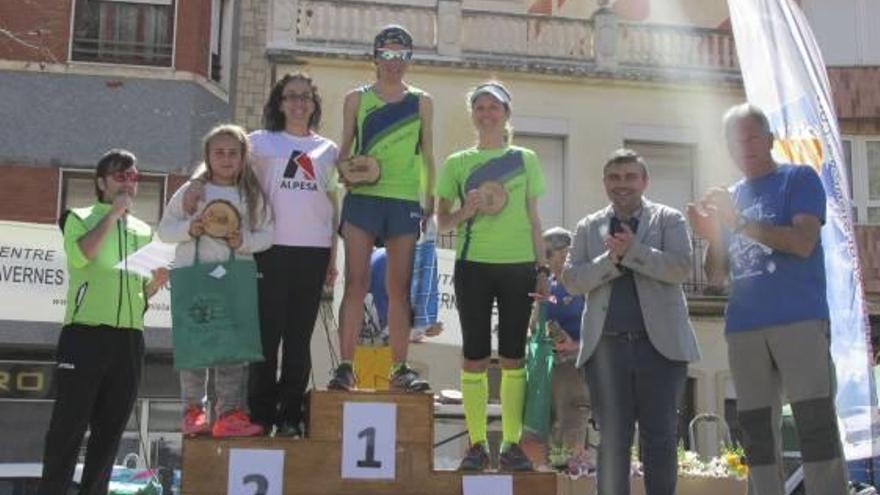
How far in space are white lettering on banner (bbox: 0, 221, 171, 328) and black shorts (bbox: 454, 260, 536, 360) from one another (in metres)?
5.02

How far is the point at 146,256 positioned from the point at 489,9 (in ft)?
43.7

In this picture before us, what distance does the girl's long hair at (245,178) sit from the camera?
4.88m

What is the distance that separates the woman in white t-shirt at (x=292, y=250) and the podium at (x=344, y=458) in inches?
8.3

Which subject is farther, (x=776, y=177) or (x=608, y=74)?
(x=608, y=74)

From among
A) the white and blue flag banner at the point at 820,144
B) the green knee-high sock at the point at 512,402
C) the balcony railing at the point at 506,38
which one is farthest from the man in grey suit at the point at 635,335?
the balcony railing at the point at 506,38

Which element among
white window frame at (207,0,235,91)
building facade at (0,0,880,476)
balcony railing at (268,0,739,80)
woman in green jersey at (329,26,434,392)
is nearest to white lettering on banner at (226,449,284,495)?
woman in green jersey at (329,26,434,392)

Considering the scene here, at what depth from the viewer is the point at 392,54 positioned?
5207 mm

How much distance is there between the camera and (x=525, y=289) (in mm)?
5078

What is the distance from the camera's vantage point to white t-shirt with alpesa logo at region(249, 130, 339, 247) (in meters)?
4.97

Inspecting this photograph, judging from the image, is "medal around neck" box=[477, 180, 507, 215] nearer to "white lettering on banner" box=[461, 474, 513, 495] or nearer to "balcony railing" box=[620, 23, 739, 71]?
"white lettering on banner" box=[461, 474, 513, 495]

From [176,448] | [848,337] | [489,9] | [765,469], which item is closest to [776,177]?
[765,469]

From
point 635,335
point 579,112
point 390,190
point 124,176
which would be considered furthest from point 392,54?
point 579,112

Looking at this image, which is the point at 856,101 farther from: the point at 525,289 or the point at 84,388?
the point at 84,388

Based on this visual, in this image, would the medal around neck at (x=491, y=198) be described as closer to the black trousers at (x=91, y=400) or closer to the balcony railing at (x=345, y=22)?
the black trousers at (x=91, y=400)
